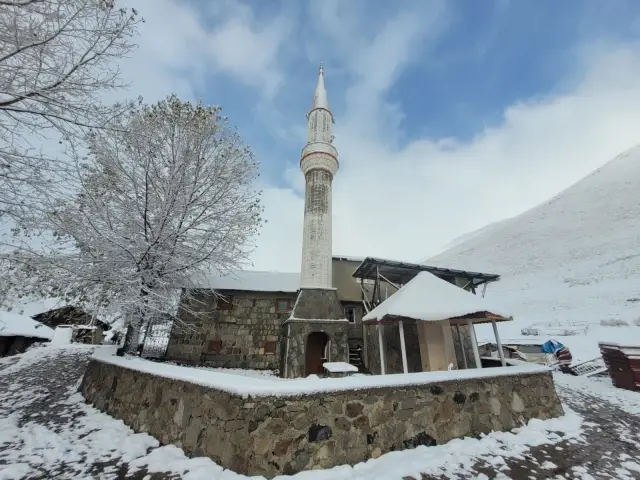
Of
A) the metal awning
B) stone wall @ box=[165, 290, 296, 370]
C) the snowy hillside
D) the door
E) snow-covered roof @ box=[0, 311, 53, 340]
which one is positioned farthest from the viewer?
the snowy hillside

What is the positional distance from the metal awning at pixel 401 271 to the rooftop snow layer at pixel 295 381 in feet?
24.8

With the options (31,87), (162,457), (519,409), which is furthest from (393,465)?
(31,87)

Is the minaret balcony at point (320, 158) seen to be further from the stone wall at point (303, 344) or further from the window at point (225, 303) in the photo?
the stone wall at point (303, 344)

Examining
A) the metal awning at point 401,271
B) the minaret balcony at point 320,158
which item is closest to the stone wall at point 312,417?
the metal awning at point 401,271

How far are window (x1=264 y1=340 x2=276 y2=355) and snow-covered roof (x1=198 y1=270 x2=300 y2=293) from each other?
2.91 metres

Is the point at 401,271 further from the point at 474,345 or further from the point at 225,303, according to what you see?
the point at 225,303

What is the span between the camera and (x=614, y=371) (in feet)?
36.4

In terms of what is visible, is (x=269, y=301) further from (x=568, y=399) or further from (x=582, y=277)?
(x=582, y=277)

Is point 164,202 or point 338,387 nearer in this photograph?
point 338,387

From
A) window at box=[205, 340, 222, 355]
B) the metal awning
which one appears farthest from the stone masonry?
window at box=[205, 340, 222, 355]

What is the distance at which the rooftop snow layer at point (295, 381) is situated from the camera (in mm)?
4105

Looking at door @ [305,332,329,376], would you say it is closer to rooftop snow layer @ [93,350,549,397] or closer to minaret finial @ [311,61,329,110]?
rooftop snow layer @ [93,350,549,397]

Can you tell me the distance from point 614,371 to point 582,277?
116 feet

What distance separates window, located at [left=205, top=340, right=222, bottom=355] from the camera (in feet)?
48.7
